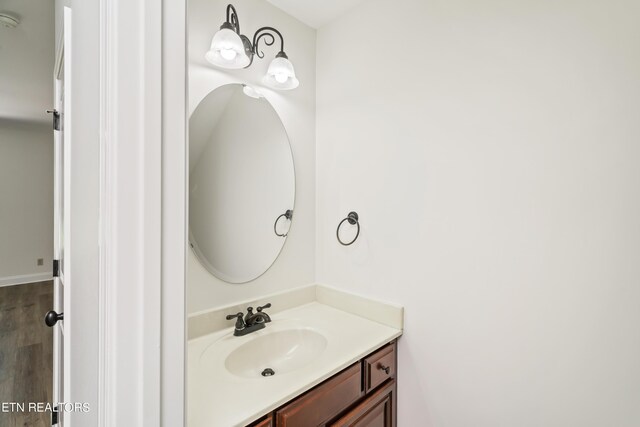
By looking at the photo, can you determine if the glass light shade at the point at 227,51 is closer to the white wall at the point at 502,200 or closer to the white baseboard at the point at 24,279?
the white wall at the point at 502,200

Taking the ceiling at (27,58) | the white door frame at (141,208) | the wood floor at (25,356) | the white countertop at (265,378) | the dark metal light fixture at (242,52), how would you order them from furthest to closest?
the wood floor at (25,356) < the ceiling at (27,58) < the dark metal light fixture at (242,52) < the white countertop at (265,378) < the white door frame at (141,208)

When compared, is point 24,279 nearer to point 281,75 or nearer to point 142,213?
point 281,75

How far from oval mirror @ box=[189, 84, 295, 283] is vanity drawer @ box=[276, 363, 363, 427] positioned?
2.17 feet

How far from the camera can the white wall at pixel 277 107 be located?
51.5 inches

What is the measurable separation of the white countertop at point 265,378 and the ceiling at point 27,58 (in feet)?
7.55

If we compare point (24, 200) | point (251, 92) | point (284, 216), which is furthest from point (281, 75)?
point (24, 200)

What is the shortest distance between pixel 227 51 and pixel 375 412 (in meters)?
1.71

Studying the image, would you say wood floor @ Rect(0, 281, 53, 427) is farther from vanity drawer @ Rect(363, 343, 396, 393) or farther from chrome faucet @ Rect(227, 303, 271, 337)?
vanity drawer @ Rect(363, 343, 396, 393)

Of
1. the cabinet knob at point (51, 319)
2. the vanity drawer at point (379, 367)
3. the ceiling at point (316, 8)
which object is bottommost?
the vanity drawer at point (379, 367)

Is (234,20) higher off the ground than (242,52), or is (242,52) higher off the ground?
(234,20)

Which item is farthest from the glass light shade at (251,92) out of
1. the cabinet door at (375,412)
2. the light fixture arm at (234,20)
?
the cabinet door at (375,412)

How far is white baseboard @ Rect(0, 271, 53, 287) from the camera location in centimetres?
469

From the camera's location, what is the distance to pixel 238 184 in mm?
1465

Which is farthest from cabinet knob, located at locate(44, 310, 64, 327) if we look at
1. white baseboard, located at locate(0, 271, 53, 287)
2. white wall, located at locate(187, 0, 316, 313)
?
white baseboard, located at locate(0, 271, 53, 287)
